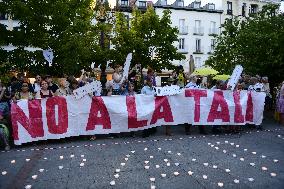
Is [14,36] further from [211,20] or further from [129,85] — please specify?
[211,20]

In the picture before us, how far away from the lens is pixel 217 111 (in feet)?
36.5

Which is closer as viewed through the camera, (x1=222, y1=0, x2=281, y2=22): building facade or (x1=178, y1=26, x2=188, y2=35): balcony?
(x1=178, y1=26, x2=188, y2=35): balcony

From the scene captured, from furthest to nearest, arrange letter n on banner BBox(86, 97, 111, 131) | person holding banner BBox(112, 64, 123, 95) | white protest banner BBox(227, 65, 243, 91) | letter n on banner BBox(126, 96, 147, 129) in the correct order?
person holding banner BBox(112, 64, 123, 95), white protest banner BBox(227, 65, 243, 91), letter n on banner BBox(126, 96, 147, 129), letter n on banner BBox(86, 97, 111, 131)

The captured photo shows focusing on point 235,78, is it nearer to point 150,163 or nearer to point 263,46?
point 150,163

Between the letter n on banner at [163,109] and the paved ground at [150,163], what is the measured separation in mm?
603

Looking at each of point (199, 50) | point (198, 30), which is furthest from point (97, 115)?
point (198, 30)

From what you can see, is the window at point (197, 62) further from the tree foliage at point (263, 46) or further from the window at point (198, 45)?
the tree foliage at point (263, 46)

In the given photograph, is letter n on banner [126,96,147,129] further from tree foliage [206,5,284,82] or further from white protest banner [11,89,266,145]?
tree foliage [206,5,284,82]

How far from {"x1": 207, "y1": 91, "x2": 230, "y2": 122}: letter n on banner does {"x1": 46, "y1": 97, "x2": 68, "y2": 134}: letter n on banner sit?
425 cm

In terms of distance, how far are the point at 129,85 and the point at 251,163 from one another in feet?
16.1

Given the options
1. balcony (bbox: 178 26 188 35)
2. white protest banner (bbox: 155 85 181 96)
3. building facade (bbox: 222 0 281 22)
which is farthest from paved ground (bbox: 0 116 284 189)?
building facade (bbox: 222 0 281 22)

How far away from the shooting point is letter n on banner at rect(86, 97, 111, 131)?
10.2 m

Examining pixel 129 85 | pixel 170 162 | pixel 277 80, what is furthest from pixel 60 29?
pixel 170 162

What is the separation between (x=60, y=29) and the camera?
706 inches
